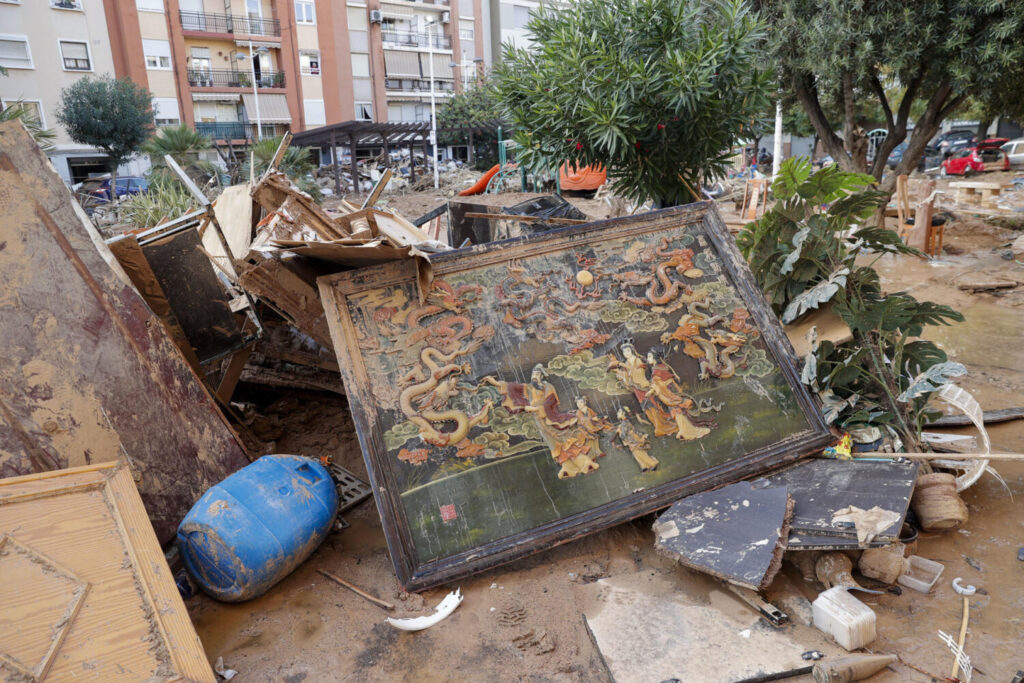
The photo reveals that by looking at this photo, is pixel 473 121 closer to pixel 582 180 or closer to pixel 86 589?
pixel 582 180

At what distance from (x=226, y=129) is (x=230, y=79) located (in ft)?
7.19

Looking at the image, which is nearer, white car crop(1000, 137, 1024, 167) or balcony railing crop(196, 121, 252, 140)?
white car crop(1000, 137, 1024, 167)

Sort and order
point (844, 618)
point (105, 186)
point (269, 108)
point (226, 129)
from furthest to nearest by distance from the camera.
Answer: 1. point (269, 108)
2. point (226, 129)
3. point (105, 186)
4. point (844, 618)

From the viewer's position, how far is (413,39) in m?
30.6

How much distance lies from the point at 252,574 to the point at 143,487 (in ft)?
2.94

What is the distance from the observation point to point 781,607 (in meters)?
3.01

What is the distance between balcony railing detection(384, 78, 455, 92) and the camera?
99.9 ft

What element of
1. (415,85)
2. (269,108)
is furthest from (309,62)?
(415,85)

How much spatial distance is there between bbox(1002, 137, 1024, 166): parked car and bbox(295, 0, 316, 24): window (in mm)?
26233

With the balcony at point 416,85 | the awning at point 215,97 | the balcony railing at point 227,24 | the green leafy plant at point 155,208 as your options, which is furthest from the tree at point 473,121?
the green leafy plant at point 155,208

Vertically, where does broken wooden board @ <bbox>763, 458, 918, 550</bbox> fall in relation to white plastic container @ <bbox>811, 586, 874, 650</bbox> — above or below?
above

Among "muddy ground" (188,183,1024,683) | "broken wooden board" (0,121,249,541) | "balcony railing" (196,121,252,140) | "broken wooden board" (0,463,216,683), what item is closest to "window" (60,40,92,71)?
"balcony railing" (196,121,252,140)

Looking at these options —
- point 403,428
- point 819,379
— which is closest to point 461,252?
point 403,428

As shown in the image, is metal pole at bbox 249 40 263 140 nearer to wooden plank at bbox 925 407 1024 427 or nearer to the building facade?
the building facade
